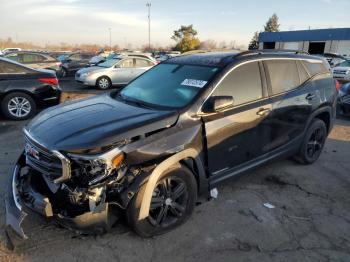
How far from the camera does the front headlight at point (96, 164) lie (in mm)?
2908

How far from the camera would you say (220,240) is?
340 cm

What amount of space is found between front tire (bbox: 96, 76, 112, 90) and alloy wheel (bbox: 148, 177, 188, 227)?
482 inches

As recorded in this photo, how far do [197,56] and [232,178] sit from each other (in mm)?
1724

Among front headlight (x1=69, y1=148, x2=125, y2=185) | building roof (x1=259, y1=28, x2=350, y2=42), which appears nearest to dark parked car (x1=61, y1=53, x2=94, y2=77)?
front headlight (x1=69, y1=148, x2=125, y2=185)

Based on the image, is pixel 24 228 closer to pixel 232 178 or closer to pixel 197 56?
pixel 232 178

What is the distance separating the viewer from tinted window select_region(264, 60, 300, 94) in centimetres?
446

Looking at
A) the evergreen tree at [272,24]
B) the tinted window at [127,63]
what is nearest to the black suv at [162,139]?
the tinted window at [127,63]

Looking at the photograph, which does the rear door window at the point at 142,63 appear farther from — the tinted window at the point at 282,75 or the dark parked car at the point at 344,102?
the tinted window at the point at 282,75

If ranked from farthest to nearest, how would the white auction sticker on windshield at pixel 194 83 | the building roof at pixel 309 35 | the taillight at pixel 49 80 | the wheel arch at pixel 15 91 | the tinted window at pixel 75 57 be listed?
the building roof at pixel 309 35
the tinted window at pixel 75 57
the taillight at pixel 49 80
the wheel arch at pixel 15 91
the white auction sticker on windshield at pixel 194 83

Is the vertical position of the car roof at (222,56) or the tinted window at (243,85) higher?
the car roof at (222,56)

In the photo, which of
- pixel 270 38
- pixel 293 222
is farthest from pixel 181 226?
pixel 270 38

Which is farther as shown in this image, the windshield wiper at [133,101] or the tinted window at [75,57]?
→ the tinted window at [75,57]

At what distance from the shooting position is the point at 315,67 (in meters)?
5.28

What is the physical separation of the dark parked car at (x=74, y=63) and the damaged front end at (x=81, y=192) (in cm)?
1863
